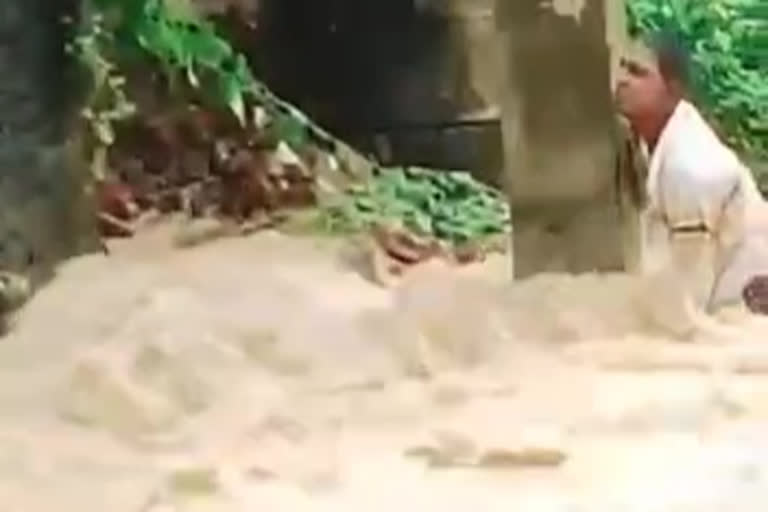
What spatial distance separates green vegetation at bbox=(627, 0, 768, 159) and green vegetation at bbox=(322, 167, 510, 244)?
24 centimetres

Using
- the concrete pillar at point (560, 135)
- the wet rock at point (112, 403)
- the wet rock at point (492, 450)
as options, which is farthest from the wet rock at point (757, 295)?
the wet rock at point (112, 403)

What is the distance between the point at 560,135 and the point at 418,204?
20 cm

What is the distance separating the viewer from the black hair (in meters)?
1.92

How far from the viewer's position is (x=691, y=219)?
67.3 inches

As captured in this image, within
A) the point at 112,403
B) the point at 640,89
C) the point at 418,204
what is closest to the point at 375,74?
the point at 418,204

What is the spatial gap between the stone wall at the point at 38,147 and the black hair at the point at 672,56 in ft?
1.92

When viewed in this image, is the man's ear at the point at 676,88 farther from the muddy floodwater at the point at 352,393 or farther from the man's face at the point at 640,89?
the muddy floodwater at the point at 352,393

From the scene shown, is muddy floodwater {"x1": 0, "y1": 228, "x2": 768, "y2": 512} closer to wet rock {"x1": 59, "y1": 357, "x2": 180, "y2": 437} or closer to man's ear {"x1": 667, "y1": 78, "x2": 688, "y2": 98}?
wet rock {"x1": 59, "y1": 357, "x2": 180, "y2": 437}

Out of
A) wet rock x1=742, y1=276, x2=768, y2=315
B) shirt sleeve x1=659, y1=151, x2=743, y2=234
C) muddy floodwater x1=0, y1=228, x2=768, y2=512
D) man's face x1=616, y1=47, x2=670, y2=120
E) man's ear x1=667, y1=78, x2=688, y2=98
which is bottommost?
wet rock x1=742, y1=276, x2=768, y2=315

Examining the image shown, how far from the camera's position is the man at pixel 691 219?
170 cm

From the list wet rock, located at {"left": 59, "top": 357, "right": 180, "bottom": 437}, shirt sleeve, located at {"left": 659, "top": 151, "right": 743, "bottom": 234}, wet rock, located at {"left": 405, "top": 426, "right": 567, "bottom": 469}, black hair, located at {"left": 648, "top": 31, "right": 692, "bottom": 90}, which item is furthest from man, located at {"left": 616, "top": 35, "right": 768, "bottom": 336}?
wet rock, located at {"left": 59, "top": 357, "right": 180, "bottom": 437}

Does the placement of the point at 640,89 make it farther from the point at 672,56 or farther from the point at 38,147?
the point at 38,147

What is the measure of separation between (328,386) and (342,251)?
0.33 m

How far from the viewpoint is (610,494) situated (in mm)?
1286
